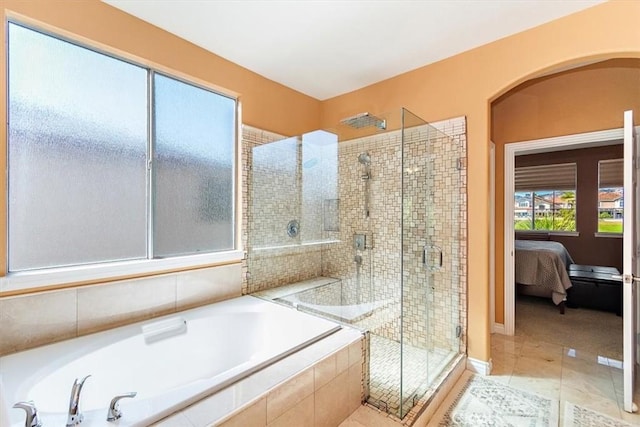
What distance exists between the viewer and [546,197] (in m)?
5.68

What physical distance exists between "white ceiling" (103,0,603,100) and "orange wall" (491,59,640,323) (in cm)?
109

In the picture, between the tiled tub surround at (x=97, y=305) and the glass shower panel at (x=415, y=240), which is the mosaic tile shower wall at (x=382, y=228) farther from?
the tiled tub surround at (x=97, y=305)

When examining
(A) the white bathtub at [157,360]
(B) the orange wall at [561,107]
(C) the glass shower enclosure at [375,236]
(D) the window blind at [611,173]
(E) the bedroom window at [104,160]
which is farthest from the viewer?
(D) the window blind at [611,173]

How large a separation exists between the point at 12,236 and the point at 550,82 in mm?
4397

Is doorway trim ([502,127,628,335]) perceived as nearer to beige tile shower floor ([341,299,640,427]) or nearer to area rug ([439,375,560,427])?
beige tile shower floor ([341,299,640,427])

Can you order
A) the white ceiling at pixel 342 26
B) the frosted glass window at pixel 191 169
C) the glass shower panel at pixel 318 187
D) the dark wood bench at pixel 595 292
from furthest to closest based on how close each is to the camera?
the dark wood bench at pixel 595 292
the glass shower panel at pixel 318 187
the frosted glass window at pixel 191 169
the white ceiling at pixel 342 26

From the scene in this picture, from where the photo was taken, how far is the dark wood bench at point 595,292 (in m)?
3.46

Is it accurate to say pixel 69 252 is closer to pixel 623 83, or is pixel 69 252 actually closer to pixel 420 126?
pixel 420 126

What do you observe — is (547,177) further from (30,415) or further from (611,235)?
(30,415)

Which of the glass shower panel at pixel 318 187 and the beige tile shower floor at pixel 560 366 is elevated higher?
the glass shower panel at pixel 318 187

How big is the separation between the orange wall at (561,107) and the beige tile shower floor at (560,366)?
44cm

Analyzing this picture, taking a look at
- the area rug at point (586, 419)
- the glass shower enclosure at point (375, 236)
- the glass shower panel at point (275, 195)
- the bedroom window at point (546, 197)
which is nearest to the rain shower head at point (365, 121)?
the glass shower enclosure at point (375, 236)

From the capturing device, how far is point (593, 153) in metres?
4.92

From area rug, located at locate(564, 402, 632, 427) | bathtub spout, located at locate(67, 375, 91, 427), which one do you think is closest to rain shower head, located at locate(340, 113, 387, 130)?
area rug, located at locate(564, 402, 632, 427)
